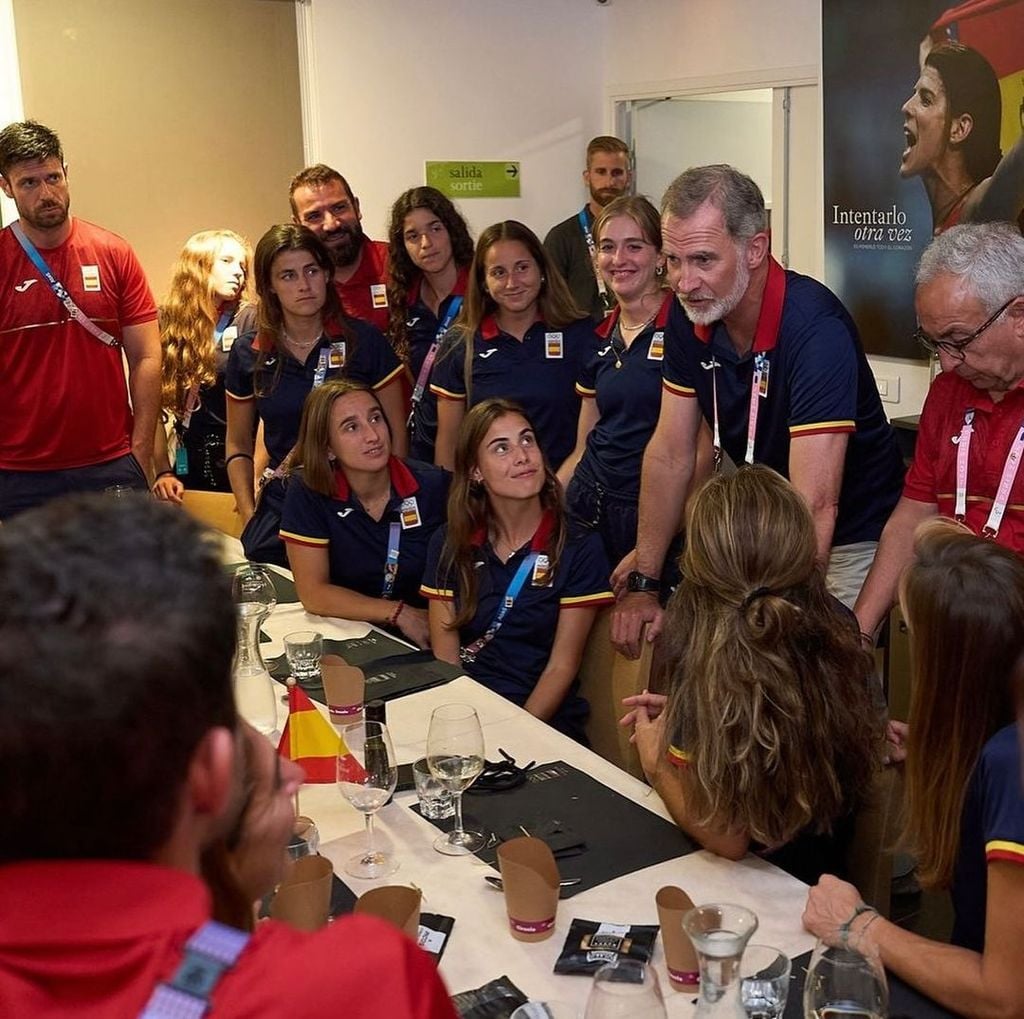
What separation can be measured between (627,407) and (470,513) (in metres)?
0.68

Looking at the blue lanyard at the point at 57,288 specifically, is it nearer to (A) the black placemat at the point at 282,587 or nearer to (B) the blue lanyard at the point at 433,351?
(B) the blue lanyard at the point at 433,351

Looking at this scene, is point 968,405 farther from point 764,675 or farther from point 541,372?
point 541,372

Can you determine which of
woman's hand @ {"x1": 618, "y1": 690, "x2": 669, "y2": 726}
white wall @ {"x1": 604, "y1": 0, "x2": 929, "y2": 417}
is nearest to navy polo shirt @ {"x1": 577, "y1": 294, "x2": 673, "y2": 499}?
woman's hand @ {"x1": 618, "y1": 690, "x2": 669, "y2": 726}

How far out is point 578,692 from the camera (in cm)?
294

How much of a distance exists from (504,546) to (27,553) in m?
2.30

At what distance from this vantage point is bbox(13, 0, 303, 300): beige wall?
5.45 meters

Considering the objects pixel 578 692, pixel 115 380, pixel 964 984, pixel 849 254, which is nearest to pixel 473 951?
pixel 964 984

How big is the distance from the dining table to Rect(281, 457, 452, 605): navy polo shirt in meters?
1.04

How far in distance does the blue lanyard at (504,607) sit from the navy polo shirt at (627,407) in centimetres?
64

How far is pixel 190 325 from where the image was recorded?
4.65 metres

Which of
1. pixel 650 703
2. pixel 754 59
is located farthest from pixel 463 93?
pixel 650 703

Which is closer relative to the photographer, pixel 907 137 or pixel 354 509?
pixel 354 509

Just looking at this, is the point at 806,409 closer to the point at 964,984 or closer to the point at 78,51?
the point at 964,984

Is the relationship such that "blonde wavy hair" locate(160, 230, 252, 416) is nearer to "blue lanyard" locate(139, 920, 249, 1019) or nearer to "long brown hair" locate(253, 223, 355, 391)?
"long brown hair" locate(253, 223, 355, 391)
